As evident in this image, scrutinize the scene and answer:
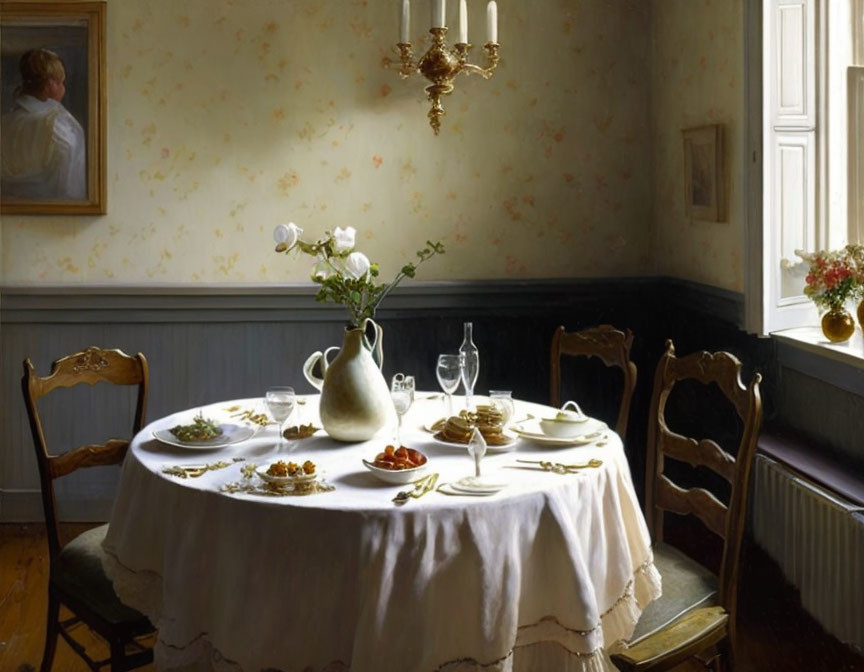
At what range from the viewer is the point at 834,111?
3.42 metres

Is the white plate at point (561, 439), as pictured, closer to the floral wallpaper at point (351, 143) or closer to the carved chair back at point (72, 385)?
the carved chair back at point (72, 385)

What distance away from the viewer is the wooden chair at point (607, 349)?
3010 mm

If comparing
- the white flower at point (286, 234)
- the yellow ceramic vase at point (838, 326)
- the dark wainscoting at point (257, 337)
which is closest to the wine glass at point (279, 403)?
the white flower at point (286, 234)

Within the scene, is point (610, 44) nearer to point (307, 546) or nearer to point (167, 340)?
point (167, 340)

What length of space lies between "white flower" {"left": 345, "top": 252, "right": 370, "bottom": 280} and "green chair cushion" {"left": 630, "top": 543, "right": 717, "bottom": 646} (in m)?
1.07

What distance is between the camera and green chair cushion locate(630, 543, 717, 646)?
2.29 metres

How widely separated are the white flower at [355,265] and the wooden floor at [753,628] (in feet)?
5.01

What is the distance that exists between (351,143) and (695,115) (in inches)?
59.0

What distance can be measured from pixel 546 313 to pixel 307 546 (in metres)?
2.73

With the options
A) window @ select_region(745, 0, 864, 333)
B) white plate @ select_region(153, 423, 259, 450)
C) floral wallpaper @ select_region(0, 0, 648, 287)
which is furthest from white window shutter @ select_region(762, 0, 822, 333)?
white plate @ select_region(153, 423, 259, 450)


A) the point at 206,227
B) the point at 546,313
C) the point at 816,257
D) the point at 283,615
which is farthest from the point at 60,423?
the point at 816,257

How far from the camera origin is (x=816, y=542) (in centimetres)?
295

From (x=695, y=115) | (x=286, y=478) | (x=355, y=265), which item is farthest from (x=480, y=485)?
(x=695, y=115)

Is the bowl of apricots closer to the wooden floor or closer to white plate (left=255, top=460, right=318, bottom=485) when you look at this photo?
white plate (left=255, top=460, right=318, bottom=485)
